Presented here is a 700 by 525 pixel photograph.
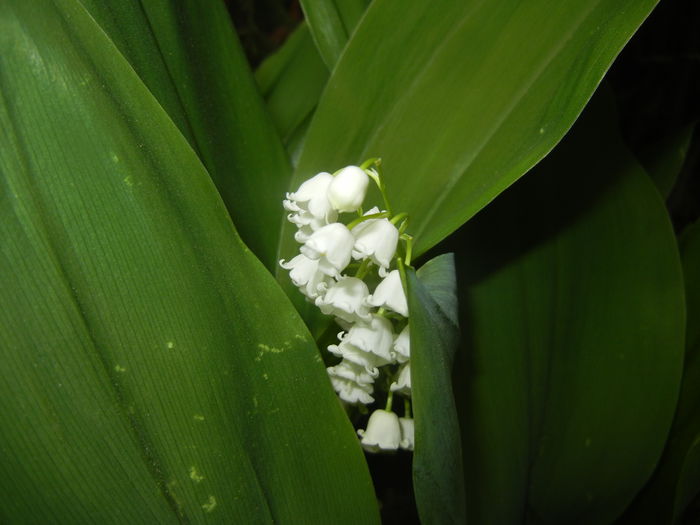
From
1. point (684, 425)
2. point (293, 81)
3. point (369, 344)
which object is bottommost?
point (684, 425)

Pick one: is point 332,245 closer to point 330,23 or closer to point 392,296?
point 392,296

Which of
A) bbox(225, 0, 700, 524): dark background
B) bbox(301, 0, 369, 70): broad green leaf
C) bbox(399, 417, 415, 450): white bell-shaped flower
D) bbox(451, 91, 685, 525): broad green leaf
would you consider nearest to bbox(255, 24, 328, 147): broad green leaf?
bbox(301, 0, 369, 70): broad green leaf

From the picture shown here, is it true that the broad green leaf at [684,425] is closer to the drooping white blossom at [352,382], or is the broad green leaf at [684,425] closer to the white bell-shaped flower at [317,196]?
the drooping white blossom at [352,382]

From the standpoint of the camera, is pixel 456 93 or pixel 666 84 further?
pixel 666 84

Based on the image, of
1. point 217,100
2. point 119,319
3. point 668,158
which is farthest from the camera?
point 668,158

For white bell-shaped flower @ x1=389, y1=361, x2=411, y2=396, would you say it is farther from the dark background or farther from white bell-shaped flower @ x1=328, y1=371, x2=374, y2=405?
the dark background

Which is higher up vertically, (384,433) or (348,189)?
(348,189)

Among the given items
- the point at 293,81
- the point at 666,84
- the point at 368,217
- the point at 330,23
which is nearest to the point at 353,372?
the point at 368,217

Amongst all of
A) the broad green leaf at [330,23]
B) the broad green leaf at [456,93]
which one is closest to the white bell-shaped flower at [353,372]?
the broad green leaf at [456,93]

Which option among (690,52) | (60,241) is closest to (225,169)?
(60,241)
